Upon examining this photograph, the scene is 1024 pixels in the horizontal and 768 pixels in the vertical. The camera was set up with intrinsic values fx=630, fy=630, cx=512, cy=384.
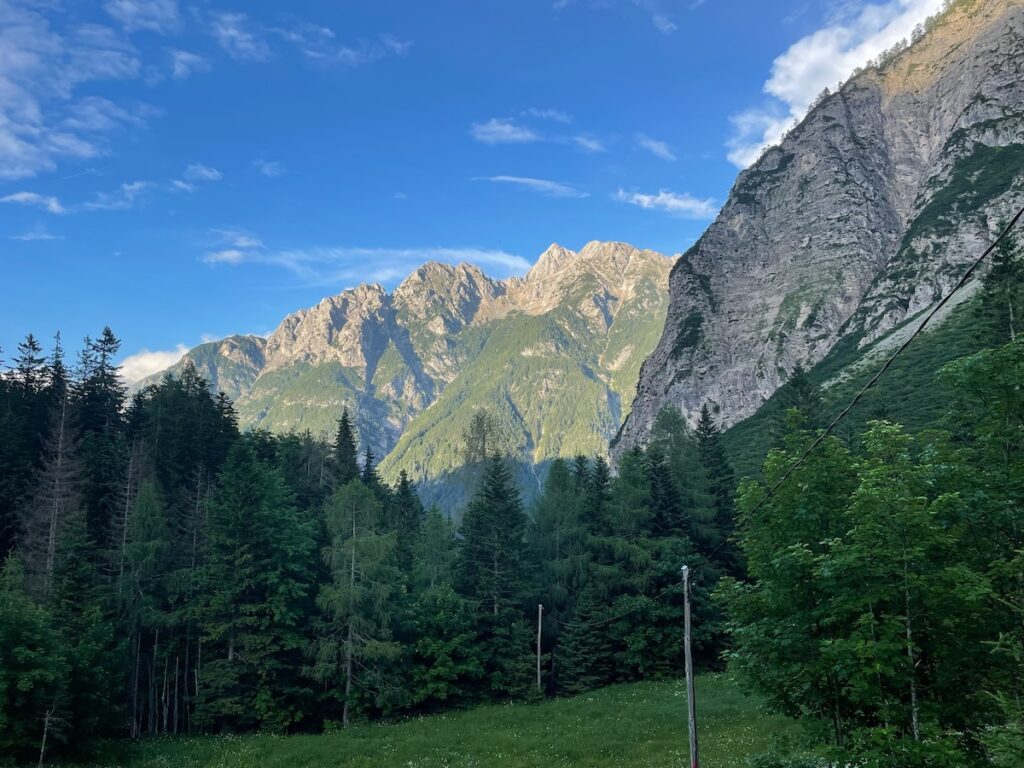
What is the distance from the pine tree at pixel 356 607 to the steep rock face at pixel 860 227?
133m

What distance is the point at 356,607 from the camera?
43.0 meters

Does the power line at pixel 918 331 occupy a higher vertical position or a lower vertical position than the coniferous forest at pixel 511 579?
higher

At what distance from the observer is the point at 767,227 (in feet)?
640

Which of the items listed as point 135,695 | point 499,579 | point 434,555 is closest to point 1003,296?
point 499,579

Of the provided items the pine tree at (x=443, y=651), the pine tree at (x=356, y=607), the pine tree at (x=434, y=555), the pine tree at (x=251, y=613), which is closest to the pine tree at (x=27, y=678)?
the pine tree at (x=251, y=613)

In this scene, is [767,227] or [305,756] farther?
[767,227]

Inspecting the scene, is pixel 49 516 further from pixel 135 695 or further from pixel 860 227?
pixel 860 227

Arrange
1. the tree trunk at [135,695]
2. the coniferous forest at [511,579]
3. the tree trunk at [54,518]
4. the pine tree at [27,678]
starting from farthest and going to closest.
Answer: the tree trunk at [54,518] → the tree trunk at [135,695] → the pine tree at [27,678] → the coniferous forest at [511,579]

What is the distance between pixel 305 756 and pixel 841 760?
88.5 feet

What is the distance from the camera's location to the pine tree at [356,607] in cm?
4216

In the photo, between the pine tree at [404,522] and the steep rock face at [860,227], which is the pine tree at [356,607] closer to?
the pine tree at [404,522]

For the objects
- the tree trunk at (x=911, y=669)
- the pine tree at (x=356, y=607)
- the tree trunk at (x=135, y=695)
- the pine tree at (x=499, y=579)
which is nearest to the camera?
the tree trunk at (x=911, y=669)

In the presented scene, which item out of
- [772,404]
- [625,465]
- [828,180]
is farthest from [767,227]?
[625,465]

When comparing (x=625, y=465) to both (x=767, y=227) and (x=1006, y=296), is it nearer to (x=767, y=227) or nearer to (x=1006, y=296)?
(x=1006, y=296)
